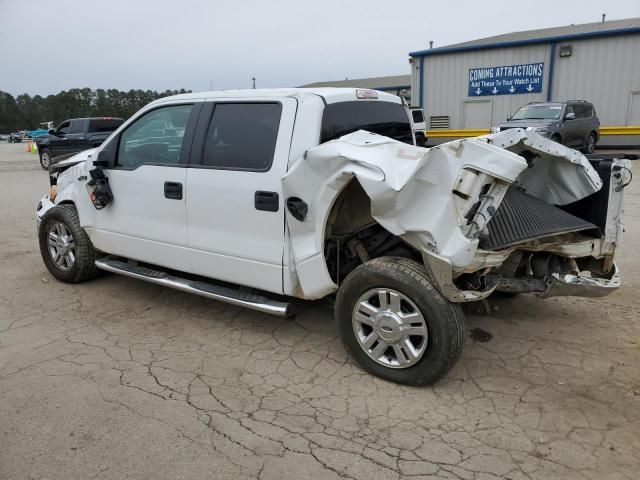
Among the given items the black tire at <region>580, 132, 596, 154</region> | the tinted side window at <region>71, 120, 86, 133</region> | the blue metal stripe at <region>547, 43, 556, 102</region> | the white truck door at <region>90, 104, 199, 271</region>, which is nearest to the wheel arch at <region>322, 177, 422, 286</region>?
the white truck door at <region>90, 104, 199, 271</region>

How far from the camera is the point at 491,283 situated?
3490 millimetres

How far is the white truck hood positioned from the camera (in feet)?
9.80

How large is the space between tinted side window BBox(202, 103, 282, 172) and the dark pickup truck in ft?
53.9

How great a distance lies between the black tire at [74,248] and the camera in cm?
541

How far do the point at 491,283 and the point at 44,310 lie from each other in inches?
158

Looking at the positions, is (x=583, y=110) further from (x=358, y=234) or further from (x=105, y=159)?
(x=105, y=159)

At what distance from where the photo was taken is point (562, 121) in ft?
53.8

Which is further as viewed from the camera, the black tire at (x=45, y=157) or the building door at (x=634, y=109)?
the building door at (x=634, y=109)

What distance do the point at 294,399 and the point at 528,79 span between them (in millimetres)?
22376

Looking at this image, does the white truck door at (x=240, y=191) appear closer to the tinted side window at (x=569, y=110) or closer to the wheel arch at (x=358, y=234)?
the wheel arch at (x=358, y=234)

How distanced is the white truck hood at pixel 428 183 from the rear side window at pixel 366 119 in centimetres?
20

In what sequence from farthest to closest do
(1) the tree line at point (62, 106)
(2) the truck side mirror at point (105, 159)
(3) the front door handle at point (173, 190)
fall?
1. (1) the tree line at point (62, 106)
2. (2) the truck side mirror at point (105, 159)
3. (3) the front door handle at point (173, 190)

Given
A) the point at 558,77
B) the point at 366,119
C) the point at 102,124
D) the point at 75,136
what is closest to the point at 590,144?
the point at 558,77

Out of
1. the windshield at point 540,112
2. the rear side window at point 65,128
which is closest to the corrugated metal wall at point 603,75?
the windshield at point 540,112
